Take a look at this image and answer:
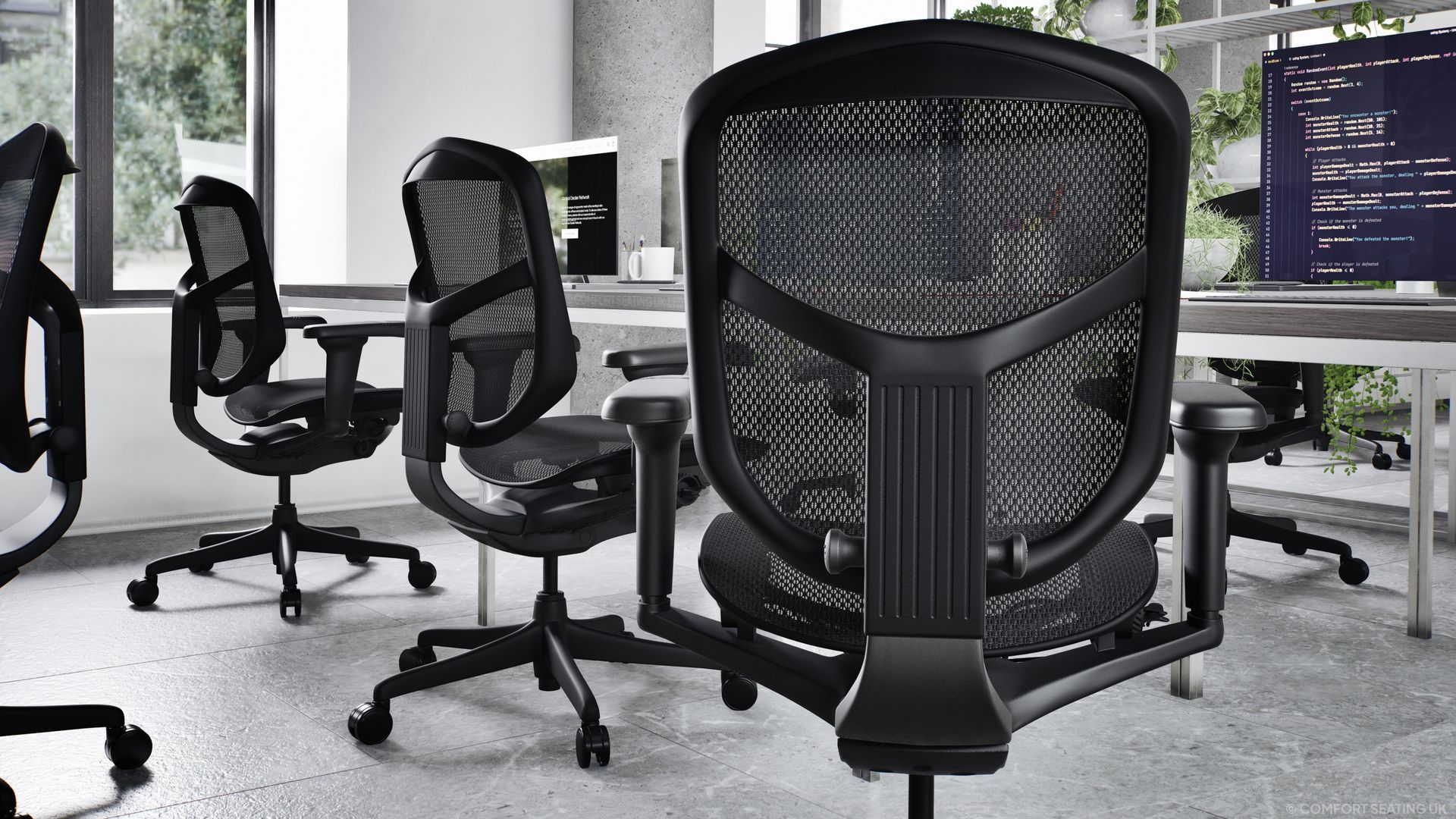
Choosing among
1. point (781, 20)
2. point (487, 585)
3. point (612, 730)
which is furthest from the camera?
point (781, 20)

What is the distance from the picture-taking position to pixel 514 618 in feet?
10.6

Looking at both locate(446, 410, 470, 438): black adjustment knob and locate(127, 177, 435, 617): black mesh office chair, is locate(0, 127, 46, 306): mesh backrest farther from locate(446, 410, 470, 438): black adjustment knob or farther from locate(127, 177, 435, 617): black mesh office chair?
locate(127, 177, 435, 617): black mesh office chair

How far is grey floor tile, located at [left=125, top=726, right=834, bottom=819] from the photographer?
198cm

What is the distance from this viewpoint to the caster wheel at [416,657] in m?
2.61

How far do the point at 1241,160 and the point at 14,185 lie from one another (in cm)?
344

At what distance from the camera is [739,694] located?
98.0 inches

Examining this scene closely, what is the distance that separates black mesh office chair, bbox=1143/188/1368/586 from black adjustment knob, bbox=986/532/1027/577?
102 inches

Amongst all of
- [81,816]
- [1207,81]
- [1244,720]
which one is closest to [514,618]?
[81,816]

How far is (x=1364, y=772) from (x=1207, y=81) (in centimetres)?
574

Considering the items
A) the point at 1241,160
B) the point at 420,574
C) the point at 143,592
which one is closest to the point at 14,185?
the point at 143,592

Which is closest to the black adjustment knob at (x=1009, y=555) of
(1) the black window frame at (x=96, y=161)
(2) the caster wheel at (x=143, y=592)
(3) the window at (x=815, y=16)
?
(2) the caster wheel at (x=143, y=592)

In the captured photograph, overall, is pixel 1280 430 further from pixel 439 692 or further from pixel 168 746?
pixel 168 746

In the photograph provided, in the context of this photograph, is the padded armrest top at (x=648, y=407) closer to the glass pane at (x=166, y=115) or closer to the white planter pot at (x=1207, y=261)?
the white planter pot at (x=1207, y=261)

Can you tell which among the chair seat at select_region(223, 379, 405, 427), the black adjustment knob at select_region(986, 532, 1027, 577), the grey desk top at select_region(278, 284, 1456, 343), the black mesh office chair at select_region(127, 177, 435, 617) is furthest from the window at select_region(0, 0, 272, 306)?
the black adjustment knob at select_region(986, 532, 1027, 577)
